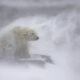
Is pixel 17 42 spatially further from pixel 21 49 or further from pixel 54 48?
pixel 54 48

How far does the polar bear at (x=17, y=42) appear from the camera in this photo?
0.64 metres

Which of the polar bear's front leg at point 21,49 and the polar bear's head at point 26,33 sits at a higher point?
the polar bear's head at point 26,33

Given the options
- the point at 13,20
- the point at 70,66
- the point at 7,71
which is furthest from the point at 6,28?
the point at 70,66

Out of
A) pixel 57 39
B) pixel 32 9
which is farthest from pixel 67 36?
pixel 32 9

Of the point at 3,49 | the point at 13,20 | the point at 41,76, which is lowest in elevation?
the point at 41,76

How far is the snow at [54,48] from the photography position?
24.4 inches

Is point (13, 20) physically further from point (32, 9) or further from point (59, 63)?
point (59, 63)

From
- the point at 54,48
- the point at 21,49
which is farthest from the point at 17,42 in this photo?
the point at 54,48

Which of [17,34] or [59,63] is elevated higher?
[17,34]

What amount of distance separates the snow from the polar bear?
0.02 metres

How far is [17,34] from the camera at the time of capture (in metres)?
0.65

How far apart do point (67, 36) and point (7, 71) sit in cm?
28

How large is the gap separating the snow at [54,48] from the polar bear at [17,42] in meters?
0.02

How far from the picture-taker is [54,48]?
0.63 m
